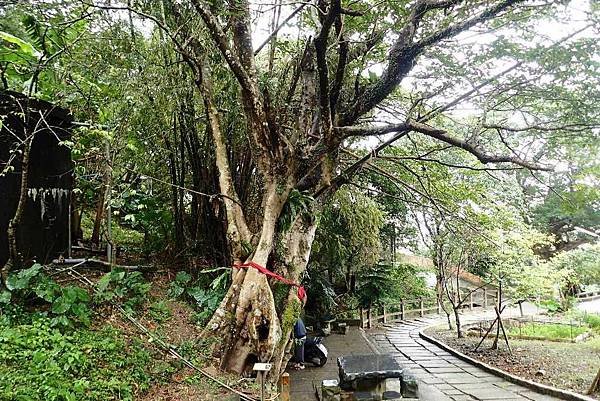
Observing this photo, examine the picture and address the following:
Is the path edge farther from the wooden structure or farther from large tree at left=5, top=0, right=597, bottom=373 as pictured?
the wooden structure

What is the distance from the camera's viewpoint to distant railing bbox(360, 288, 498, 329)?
46.0 ft

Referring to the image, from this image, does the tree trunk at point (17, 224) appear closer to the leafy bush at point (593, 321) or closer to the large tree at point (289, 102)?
the large tree at point (289, 102)

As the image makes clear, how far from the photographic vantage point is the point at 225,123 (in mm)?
5820

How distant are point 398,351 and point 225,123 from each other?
7484 mm

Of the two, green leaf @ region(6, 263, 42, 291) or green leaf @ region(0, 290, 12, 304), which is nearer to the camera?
green leaf @ region(0, 290, 12, 304)

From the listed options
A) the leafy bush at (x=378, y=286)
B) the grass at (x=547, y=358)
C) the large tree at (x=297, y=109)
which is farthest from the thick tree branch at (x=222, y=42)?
the leafy bush at (x=378, y=286)

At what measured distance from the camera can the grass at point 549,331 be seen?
39.6 ft

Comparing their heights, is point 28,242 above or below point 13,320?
above

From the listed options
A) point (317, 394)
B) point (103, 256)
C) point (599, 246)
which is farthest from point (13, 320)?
point (599, 246)

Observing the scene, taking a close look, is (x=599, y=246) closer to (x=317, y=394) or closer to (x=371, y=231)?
(x=371, y=231)

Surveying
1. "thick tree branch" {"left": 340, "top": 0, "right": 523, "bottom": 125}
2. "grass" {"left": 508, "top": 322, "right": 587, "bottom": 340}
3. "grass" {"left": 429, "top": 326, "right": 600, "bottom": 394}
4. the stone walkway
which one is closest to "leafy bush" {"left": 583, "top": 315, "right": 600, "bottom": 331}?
"grass" {"left": 508, "top": 322, "right": 587, "bottom": 340}

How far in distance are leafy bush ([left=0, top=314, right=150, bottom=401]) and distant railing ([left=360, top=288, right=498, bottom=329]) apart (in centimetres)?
1056

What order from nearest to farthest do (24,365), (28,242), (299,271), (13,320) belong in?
(24,365) < (13,320) < (28,242) < (299,271)

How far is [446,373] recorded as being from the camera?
342 inches
